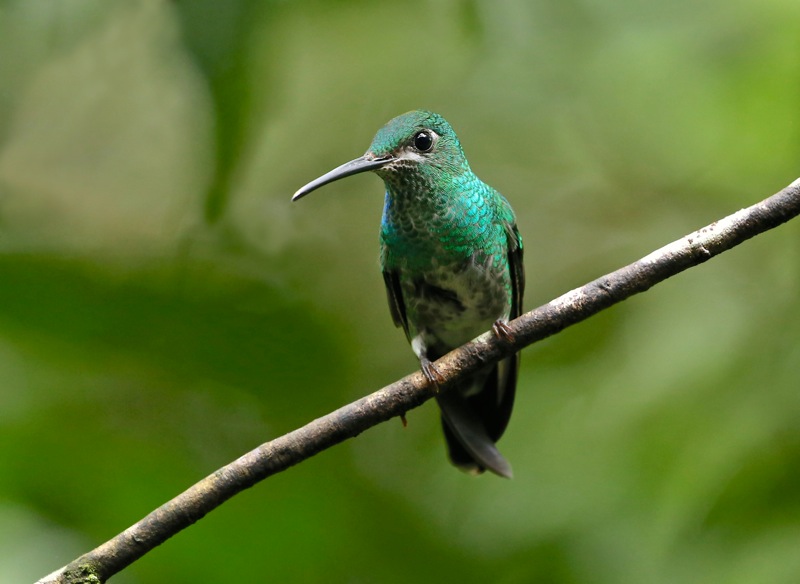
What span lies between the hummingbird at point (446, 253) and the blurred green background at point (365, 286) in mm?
152

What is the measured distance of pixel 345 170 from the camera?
2.83 m

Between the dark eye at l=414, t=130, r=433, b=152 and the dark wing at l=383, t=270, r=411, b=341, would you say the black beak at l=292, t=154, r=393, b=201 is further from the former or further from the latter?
the dark wing at l=383, t=270, r=411, b=341

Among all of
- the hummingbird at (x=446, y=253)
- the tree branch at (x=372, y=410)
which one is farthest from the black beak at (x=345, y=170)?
the tree branch at (x=372, y=410)

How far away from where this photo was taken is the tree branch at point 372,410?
201 cm

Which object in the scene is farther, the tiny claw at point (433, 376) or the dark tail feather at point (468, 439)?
the dark tail feather at point (468, 439)

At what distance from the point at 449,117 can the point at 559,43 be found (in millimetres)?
555

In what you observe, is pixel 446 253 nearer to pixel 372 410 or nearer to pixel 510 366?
pixel 510 366

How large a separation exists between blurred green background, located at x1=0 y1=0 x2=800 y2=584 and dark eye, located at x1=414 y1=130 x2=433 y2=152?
678 millimetres

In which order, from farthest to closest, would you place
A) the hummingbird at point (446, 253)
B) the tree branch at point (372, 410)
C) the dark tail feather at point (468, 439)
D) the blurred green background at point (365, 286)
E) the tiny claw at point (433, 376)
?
1. the dark tail feather at point (468, 439)
2. the hummingbird at point (446, 253)
3. the blurred green background at point (365, 286)
4. the tiny claw at point (433, 376)
5. the tree branch at point (372, 410)

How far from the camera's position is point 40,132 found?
12.8 ft

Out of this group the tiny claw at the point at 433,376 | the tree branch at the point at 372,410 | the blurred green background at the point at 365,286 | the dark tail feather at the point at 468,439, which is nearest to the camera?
the tree branch at the point at 372,410

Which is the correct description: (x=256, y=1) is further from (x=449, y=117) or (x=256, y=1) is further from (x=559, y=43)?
(x=559, y=43)

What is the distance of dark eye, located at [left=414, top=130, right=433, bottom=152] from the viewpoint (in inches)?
122

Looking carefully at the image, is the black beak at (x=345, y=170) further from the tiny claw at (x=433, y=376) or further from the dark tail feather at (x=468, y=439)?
the dark tail feather at (x=468, y=439)
